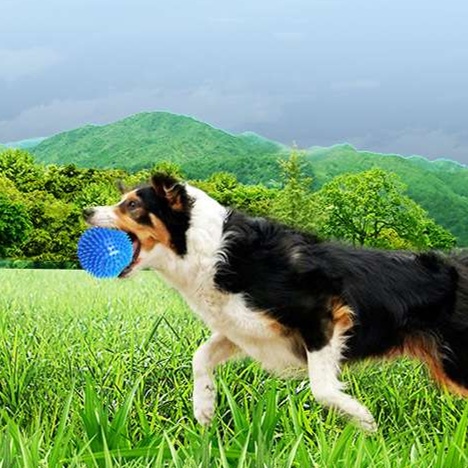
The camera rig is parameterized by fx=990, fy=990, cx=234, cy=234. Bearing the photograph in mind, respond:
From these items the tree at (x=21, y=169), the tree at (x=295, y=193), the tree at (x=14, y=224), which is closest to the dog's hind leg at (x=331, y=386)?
the tree at (x=295, y=193)

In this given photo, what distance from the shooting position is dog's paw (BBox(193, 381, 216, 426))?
4.10m

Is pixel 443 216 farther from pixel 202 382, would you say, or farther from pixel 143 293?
pixel 202 382

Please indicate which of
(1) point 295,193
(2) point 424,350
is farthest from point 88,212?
(1) point 295,193

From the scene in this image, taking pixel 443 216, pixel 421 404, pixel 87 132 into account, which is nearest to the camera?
pixel 421 404

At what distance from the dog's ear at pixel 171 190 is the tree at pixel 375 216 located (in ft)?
97.3

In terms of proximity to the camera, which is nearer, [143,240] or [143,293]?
[143,240]

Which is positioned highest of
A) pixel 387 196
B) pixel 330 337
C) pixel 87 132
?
pixel 330 337

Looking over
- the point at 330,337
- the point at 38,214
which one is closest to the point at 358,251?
the point at 330,337

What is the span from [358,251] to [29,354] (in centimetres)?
184

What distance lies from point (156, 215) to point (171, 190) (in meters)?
0.12

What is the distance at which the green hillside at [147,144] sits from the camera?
55062mm

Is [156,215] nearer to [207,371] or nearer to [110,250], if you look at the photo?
[110,250]

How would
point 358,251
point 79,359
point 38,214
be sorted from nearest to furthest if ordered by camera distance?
point 358,251 → point 79,359 → point 38,214

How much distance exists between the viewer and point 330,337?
13.1ft
